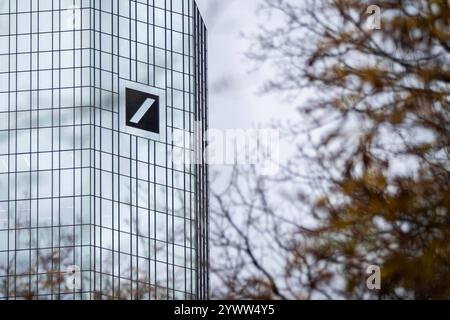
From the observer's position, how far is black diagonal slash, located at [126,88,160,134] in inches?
1167

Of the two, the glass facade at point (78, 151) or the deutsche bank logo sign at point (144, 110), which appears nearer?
the deutsche bank logo sign at point (144, 110)

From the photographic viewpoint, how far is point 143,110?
134ft

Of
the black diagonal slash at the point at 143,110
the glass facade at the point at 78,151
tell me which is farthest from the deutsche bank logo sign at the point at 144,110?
the glass facade at the point at 78,151

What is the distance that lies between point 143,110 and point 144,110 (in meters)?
0.19

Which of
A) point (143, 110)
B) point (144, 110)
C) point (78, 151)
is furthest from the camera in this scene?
point (78, 151)

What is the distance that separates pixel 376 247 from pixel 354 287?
55cm

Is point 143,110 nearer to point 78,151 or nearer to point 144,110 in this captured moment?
point 144,110

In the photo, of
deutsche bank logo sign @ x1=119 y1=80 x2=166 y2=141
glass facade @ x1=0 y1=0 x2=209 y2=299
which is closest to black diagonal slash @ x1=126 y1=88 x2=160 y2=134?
deutsche bank logo sign @ x1=119 y1=80 x2=166 y2=141

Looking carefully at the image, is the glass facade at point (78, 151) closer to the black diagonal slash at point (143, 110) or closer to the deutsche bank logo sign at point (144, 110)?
the deutsche bank logo sign at point (144, 110)

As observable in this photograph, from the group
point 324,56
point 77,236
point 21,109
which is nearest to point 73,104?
point 21,109

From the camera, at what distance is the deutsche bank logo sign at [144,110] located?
29.4 metres

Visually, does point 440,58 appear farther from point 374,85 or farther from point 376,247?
point 376,247

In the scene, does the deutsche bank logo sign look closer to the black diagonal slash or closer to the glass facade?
the black diagonal slash

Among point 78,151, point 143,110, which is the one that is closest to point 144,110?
point 143,110
